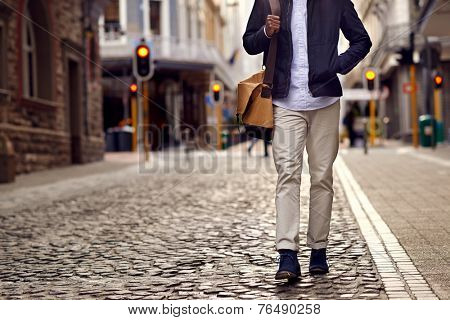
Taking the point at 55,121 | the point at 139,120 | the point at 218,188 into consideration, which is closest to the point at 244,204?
the point at 218,188

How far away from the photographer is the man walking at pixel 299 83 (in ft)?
15.7

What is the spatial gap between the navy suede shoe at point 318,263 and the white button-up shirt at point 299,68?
0.84 m

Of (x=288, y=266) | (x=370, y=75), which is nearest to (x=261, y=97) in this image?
(x=288, y=266)

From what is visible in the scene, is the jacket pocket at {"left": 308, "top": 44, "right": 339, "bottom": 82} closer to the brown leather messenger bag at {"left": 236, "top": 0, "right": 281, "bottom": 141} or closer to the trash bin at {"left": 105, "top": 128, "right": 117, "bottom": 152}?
the brown leather messenger bag at {"left": 236, "top": 0, "right": 281, "bottom": 141}

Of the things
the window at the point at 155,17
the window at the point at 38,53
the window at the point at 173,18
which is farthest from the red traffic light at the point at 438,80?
the window at the point at 155,17

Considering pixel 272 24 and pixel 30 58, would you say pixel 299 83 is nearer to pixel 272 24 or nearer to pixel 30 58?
pixel 272 24

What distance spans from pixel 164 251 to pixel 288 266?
178 centimetres

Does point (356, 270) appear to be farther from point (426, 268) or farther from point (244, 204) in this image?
point (244, 204)

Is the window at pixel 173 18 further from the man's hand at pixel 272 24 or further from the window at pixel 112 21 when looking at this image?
the man's hand at pixel 272 24

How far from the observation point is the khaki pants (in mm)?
4797

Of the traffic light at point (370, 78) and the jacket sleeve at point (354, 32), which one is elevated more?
the traffic light at point (370, 78)

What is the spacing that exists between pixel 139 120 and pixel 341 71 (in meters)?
30.8

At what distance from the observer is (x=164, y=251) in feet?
20.8
